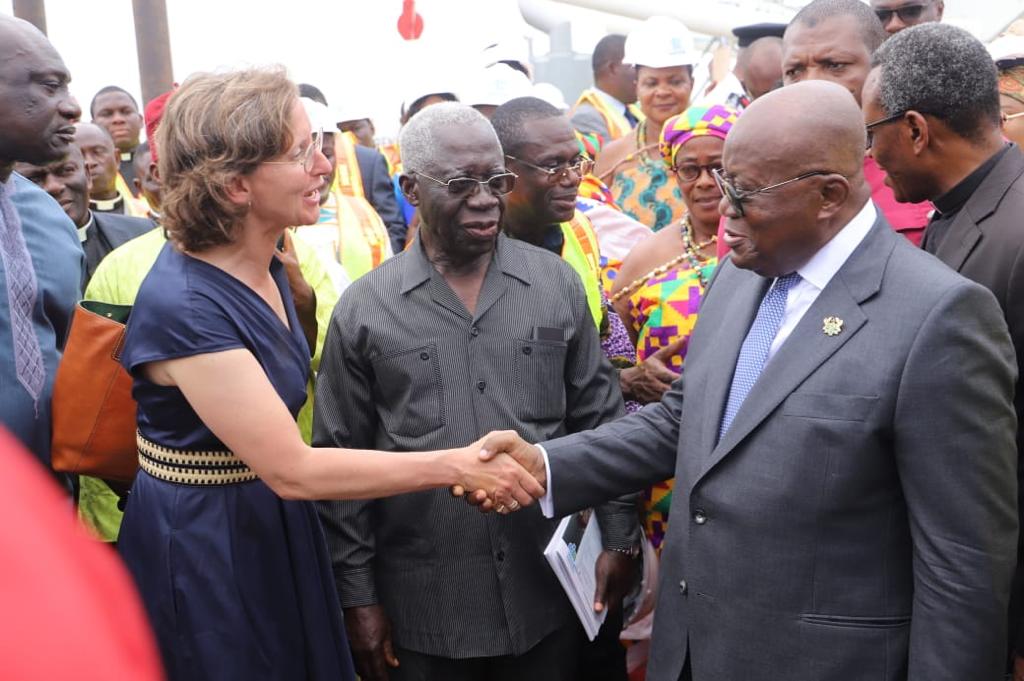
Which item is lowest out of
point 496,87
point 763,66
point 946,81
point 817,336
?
point 496,87

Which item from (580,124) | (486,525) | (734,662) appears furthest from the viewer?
(580,124)

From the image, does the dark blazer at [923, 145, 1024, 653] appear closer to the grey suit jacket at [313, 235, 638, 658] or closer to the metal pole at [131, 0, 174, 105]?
the grey suit jacket at [313, 235, 638, 658]

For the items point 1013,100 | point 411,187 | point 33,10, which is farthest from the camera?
point 33,10

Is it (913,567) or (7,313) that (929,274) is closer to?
(913,567)

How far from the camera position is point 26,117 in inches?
141

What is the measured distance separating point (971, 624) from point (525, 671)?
4.93 feet

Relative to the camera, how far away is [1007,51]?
4605mm

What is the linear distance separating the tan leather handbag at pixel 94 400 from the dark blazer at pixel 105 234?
164 cm

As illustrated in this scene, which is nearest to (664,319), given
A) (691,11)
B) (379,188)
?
(379,188)

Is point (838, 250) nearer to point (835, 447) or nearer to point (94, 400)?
point (835, 447)

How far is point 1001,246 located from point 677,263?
148 cm

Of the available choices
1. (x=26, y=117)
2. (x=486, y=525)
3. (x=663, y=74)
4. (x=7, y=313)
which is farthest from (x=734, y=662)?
(x=663, y=74)

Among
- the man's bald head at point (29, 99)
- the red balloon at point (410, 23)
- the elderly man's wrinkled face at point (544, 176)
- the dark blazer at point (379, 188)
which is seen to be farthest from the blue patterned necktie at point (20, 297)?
the red balloon at point (410, 23)

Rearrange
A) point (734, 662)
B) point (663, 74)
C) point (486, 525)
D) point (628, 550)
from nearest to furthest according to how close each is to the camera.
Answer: point (734, 662), point (486, 525), point (628, 550), point (663, 74)
